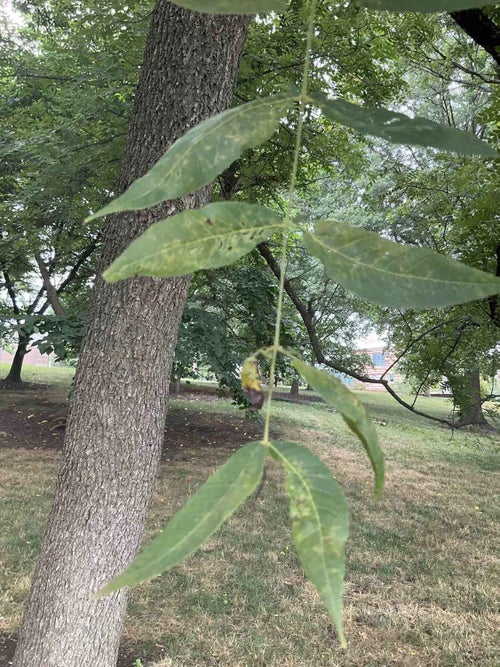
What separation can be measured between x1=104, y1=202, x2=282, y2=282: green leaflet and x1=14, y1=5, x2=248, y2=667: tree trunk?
4.97 feet

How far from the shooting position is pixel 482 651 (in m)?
3.47

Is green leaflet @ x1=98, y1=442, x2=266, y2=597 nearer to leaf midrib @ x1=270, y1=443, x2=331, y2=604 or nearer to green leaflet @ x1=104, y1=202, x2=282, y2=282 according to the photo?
leaf midrib @ x1=270, y1=443, x2=331, y2=604

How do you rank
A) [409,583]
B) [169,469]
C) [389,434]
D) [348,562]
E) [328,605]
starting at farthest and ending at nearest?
[389,434]
[169,469]
[348,562]
[409,583]
[328,605]

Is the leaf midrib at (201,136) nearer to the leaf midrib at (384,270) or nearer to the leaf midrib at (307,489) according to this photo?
the leaf midrib at (384,270)

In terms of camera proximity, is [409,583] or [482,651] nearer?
[482,651]

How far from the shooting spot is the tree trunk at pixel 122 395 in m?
2.04

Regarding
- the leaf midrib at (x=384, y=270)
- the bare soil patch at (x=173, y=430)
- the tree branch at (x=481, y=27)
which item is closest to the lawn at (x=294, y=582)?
the bare soil patch at (x=173, y=430)

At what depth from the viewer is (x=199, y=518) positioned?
0.39 metres

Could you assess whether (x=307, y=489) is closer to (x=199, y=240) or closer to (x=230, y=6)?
(x=199, y=240)

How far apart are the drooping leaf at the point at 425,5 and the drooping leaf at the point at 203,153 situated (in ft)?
0.42

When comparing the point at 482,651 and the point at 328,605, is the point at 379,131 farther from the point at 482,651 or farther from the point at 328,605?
the point at 482,651

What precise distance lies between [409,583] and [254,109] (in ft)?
15.5

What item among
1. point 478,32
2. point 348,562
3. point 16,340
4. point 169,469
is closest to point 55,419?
point 16,340

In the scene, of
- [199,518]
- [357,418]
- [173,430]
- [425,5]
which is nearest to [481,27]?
[425,5]
